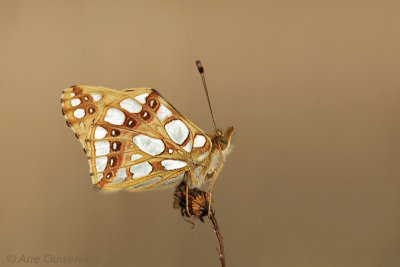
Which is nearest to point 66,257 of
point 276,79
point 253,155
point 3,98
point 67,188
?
point 67,188

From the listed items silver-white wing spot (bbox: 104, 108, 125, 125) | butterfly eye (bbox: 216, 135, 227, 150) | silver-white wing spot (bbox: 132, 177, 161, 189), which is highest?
silver-white wing spot (bbox: 104, 108, 125, 125)

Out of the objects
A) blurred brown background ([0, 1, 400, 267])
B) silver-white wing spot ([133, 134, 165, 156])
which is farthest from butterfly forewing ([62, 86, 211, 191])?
blurred brown background ([0, 1, 400, 267])

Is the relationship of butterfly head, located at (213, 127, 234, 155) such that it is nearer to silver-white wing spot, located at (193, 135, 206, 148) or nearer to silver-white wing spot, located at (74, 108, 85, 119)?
Answer: silver-white wing spot, located at (193, 135, 206, 148)

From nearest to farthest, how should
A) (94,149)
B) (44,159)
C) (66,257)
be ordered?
(94,149) < (66,257) < (44,159)

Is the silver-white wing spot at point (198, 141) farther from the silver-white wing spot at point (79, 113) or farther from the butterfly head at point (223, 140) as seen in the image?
the silver-white wing spot at point (79, 113)

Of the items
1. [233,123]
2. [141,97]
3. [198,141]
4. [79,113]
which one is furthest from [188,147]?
[233,123]

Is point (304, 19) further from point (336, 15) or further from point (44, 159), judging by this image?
point (44, 159)
